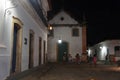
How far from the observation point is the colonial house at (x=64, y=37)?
1586 inches

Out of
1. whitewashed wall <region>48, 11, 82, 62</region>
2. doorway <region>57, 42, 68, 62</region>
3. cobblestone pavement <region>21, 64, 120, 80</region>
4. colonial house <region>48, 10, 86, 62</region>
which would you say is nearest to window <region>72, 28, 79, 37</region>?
colonial house <region>48, 10, 86, 62</region>

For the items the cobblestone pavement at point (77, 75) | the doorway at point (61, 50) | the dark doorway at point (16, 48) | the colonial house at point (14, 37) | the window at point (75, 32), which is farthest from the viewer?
the doorway at point (61, 50)

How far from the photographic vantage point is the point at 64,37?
134 ft

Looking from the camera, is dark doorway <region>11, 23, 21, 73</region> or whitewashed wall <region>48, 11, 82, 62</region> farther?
whitewashed wall <region>48, 11, 82, 62</region>

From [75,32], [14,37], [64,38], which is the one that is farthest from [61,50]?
[14,37]

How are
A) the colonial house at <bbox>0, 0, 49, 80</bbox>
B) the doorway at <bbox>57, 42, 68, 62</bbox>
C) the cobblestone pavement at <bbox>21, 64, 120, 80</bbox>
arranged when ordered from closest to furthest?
the colonial house at <bbox>0, 0, 49, 80</bbox>
the cobblestone pavement at <bbox>21, 64, 120, 80</bbox>
the doorway at <bbox>57, 42, 68, 62</bbox>

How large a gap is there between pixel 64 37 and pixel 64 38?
6.1 inches

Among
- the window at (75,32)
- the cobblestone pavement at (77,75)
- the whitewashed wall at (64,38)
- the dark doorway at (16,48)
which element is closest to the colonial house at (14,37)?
the dark doorway at (16,48)

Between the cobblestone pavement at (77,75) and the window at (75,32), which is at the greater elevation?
the window at (75,32)

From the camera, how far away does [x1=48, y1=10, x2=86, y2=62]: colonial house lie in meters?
40.3

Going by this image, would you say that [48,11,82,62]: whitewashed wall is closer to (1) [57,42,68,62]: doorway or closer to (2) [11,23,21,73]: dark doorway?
(1) [57,42,68,62]: doorway

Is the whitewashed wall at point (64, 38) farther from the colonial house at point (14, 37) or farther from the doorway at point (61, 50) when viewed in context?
the colonial house at point (14, 37)

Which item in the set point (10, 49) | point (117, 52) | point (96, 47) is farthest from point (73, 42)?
point (10, 49)

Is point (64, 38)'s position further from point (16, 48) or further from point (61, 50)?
point (16, 48)
